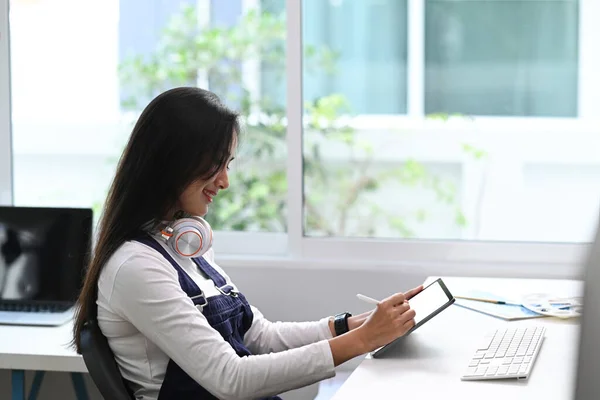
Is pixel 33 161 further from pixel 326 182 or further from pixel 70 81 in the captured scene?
pixel 326 182

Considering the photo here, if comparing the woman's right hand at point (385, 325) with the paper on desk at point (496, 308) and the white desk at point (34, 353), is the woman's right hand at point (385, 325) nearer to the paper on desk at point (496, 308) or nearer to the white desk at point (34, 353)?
the paper on desk at point (496, 308)

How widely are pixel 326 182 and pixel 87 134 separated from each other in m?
0.87

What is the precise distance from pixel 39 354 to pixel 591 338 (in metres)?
2.06

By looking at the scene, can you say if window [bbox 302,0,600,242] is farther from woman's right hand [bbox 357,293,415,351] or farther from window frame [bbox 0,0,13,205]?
woman's right hand [bbox 357,293,415,351]

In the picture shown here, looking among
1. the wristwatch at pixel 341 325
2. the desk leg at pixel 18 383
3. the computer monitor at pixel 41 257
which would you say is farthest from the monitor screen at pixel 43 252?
the wristwatch at pixel 341 325

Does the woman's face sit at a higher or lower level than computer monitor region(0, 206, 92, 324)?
higher

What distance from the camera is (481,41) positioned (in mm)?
2893

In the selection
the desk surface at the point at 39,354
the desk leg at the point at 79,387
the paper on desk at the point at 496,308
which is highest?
the paper on desk at the point at 496,308

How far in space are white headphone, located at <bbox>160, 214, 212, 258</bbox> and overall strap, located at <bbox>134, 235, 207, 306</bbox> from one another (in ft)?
0.09

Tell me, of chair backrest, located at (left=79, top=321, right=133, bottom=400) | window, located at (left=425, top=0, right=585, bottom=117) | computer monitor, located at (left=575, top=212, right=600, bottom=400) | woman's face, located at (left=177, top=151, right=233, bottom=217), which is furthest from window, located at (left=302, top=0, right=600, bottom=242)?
computer monitor, located at (left=575, top=212, right=600, bottom=400)

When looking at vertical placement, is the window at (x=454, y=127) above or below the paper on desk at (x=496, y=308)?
above

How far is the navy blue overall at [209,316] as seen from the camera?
5.43 ft

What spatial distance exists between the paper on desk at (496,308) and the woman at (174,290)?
17.8 inches

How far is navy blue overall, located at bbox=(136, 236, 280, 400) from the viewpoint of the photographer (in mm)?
1654
